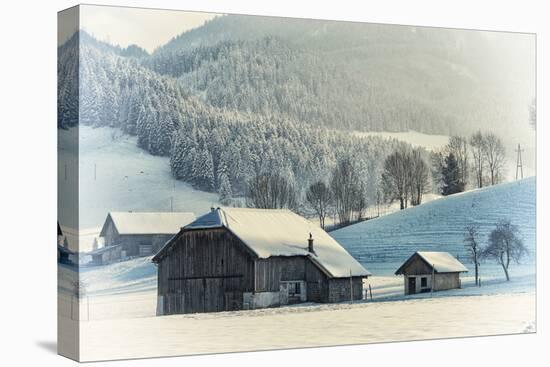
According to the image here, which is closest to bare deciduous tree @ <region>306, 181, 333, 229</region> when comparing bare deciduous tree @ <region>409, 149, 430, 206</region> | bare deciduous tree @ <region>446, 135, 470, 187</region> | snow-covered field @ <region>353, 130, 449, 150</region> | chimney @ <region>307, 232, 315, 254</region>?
chimney @ <region>307, 232, 315, 254</region>

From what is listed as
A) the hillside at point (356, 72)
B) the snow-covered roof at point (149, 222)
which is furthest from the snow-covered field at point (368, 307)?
the hillside at point (356, 72)

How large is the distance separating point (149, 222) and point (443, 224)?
7.16 metres

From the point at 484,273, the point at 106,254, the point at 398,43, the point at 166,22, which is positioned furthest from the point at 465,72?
the point at 106,254

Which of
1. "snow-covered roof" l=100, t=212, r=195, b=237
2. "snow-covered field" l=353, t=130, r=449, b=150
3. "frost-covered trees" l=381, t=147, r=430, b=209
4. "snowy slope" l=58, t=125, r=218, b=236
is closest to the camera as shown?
"snowy slope" l=58, t=125, r=218, b=236

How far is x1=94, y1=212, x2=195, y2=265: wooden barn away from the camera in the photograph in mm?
26219

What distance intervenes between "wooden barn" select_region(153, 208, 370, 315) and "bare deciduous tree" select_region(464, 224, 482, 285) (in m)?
3.33

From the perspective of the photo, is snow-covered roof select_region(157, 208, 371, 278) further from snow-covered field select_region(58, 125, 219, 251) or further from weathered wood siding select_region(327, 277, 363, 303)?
snow-covered field select_region(58, 125, 219, 251)

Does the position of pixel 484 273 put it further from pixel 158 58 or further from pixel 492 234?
pixel 158 58

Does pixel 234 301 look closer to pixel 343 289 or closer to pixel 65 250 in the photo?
pixel 343 289

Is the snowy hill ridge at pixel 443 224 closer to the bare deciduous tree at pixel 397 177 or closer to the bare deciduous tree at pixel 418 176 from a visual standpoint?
the bare deciduous tree at pixel 418 176

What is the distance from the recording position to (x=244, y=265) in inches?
1094

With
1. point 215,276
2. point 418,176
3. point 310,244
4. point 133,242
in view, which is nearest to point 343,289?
point 310,244

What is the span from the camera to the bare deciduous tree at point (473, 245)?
30641 mm

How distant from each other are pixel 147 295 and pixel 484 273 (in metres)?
8.07
